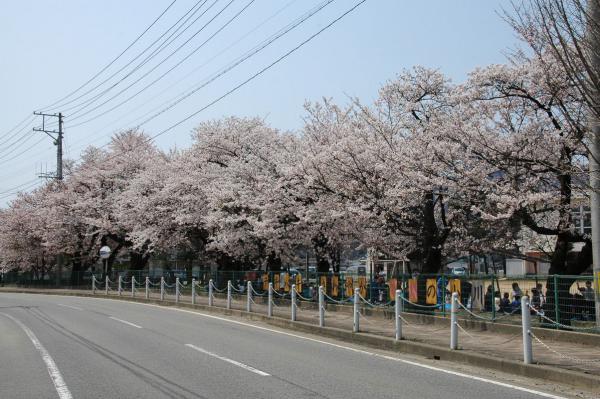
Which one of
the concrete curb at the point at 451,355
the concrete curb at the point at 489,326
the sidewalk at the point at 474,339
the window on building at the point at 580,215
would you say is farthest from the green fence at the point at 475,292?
the window on building at the point at 580,215

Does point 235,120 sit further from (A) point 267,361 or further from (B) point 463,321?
(A) point 267,361

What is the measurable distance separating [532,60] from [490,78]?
4.48ft

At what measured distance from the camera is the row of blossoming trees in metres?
15.1

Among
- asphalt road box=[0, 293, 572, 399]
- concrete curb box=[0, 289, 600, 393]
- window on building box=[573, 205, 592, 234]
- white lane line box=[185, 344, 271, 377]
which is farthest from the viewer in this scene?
window on building box=[573, 205, 592, 234]

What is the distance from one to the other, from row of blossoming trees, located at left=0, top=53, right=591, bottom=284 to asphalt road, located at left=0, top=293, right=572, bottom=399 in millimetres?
4058

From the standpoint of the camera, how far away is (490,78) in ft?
52.6

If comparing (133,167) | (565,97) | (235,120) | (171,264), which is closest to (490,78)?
(565,97)

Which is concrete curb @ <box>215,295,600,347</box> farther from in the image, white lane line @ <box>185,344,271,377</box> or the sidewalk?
white lane line @ <box>185,344,271,377</box>

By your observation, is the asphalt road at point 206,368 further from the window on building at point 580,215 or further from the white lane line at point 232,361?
the window on building at point 580,215

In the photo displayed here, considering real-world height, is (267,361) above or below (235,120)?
below

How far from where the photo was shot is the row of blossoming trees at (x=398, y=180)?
15.1m

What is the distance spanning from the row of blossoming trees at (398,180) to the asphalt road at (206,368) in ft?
13.3

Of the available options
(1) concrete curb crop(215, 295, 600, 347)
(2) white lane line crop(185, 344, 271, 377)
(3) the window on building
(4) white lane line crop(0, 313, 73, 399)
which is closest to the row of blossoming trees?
(3) the window on building

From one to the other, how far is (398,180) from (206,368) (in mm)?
11065
